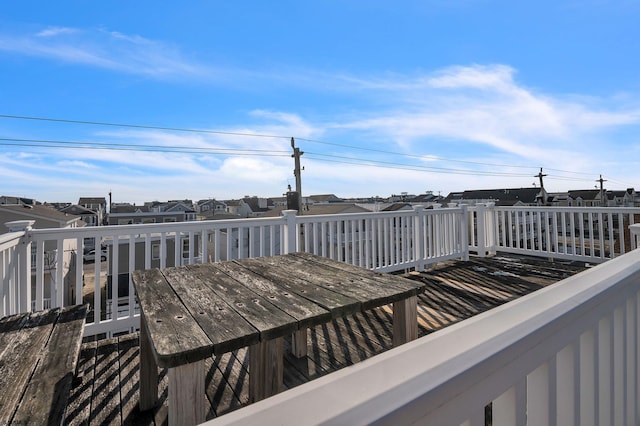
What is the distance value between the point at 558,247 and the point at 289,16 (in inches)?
232

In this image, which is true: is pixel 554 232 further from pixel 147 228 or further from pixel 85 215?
pixel 85 215

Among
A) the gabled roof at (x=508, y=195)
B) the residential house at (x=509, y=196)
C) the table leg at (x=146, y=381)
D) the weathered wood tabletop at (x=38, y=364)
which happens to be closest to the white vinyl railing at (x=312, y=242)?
the weathered wood tabletop at (x=38, y=364)

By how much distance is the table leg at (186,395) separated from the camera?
37.1 inches

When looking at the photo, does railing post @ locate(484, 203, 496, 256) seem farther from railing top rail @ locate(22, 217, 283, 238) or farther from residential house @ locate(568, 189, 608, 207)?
residential house @ locate(568, 189, 608, 207)

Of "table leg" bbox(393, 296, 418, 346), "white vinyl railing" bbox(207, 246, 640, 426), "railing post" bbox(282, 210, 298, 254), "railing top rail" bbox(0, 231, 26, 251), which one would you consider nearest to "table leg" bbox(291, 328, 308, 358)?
"table leg" bbox(393, 296, 418, 346)

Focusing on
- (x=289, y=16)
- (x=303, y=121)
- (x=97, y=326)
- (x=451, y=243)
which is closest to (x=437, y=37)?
(x=289, y=16)

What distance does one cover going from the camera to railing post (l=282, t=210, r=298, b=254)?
3.38 metres

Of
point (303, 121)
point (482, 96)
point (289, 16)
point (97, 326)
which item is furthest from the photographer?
point (303, 121)

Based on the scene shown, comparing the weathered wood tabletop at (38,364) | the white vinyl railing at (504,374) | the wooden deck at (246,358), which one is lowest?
the wooden deck at (246,358)

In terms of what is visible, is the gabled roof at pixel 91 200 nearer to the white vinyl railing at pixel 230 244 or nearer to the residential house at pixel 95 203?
the residential house at pixel 95 203

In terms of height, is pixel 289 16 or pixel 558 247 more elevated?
pixel 289 16

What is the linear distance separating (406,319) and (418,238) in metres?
2.93

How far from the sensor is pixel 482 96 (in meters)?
8.01

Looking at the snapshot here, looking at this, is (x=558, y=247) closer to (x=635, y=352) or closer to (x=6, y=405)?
(x=635, y=352)
